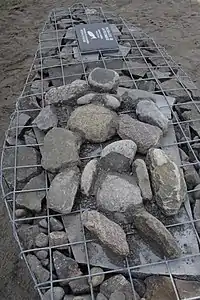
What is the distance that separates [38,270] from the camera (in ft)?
5.24

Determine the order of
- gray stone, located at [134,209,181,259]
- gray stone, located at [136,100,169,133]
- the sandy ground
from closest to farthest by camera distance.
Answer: gray stone, located at [134,209,181,259] → gray stone, located at [136,100,169,133] → the sandy ground

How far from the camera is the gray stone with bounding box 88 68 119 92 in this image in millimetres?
2248

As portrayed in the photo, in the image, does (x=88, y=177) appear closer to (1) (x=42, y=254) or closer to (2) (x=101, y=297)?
(1) (x=42, y=254)

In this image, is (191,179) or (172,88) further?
(172,88)

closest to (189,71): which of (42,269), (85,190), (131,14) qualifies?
(131,14)

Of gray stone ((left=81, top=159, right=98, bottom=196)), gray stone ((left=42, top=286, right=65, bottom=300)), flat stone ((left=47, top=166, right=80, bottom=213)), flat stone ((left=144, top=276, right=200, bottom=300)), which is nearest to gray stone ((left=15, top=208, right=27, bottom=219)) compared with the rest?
flat stone ((left=47, top=166, right=80, bottom=213))

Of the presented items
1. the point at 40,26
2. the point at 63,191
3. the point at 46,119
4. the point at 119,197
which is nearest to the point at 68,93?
the point at 46,119

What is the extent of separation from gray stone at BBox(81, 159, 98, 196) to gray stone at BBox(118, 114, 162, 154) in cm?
23

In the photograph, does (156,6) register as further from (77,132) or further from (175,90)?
(77,132)

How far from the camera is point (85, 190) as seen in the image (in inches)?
70.2

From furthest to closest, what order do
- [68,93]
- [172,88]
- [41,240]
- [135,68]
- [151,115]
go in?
[135,68], [172,88], [68,93], [151,115], [41,240]

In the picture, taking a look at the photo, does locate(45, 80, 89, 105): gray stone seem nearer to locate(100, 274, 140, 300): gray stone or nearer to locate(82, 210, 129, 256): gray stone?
locate(82, 210, 129, 256): gray stone

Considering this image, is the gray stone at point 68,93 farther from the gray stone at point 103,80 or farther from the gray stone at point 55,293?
the gray stone at point 55,293

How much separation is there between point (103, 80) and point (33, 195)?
80cm
